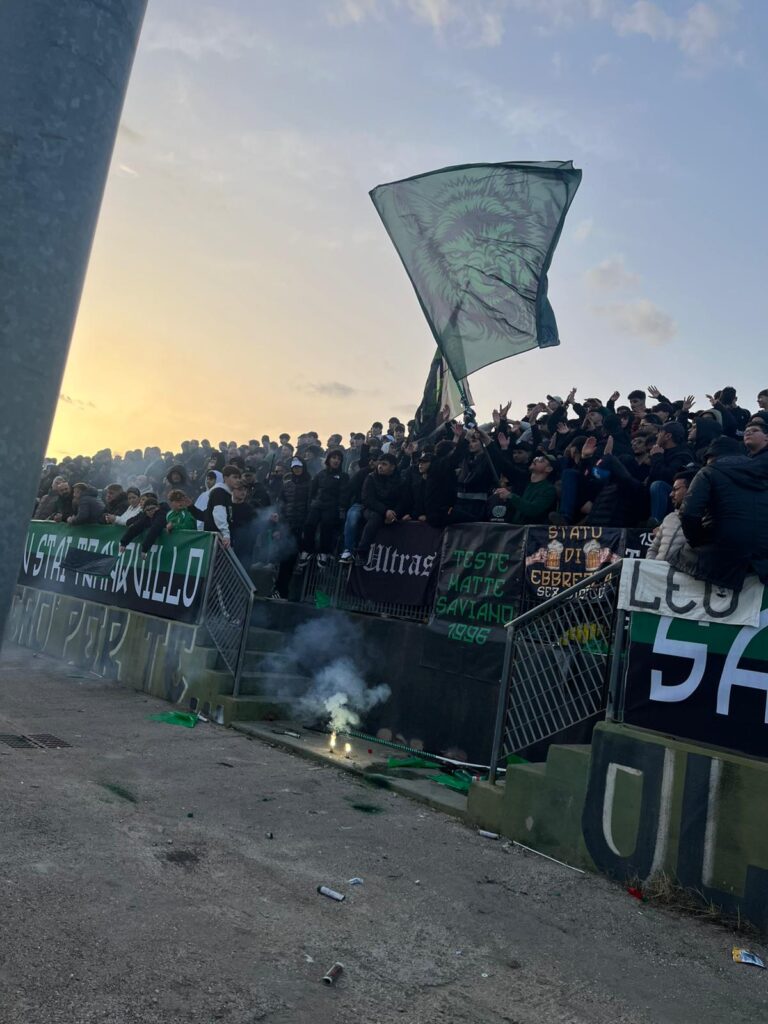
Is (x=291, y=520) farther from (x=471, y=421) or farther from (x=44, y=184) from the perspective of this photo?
(x=44, y=184)

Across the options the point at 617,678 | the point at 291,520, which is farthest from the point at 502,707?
the point at 291,520

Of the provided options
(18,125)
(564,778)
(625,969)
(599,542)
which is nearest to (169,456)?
(599,542)

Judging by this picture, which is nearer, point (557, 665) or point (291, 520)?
point (557, 665)

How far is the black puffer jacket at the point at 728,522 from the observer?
5.65 metres

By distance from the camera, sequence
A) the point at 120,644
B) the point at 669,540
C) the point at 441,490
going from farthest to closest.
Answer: the point at 120,644 → the point at 441,490 → the point at 669,540

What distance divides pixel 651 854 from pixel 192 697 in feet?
21.4

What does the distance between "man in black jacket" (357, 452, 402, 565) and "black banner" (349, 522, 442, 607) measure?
0.08 m

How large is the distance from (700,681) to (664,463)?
3.45 metres

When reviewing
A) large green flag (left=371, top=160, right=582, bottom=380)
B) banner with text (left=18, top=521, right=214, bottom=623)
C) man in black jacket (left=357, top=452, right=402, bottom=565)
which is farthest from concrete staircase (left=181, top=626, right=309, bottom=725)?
large green flag (left=371, top=160, right=582, bottom=380)

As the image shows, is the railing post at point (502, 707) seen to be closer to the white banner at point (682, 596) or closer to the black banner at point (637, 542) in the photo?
the white banner at point (682, 596)

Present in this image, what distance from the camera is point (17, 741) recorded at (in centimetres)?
779

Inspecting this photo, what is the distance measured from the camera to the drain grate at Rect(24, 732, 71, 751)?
7732mm

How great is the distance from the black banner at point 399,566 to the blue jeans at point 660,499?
262 centimetres

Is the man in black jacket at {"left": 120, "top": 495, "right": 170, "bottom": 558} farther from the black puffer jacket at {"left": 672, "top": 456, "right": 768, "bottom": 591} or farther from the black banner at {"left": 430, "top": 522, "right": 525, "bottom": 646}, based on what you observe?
the black puffer jacket at {"left": 672, "top": 456, "right": 768, "bottom": 591}
